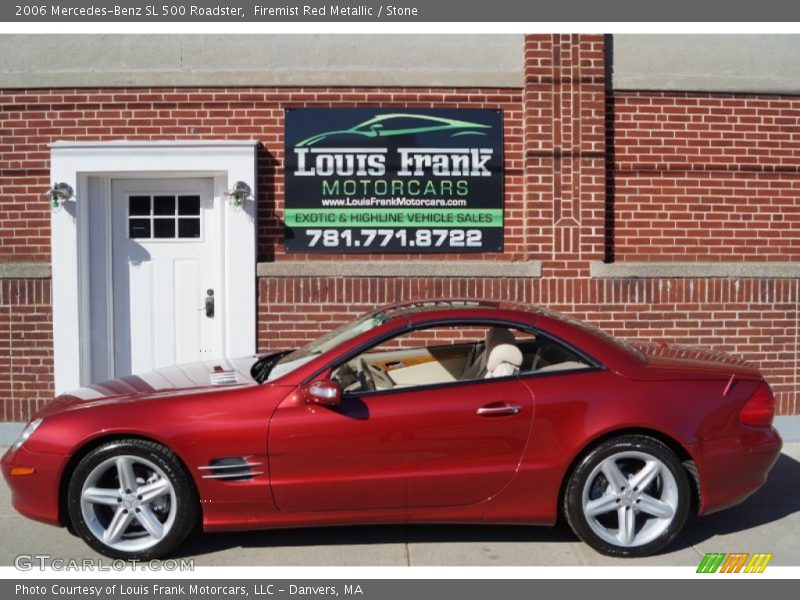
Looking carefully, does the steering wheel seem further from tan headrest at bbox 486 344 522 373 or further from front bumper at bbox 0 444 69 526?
front bumper at bbox 0 444 69 526

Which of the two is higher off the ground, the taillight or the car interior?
the car interior

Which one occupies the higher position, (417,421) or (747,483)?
(417,421)

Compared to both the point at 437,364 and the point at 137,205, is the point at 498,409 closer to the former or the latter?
the point at 437,364

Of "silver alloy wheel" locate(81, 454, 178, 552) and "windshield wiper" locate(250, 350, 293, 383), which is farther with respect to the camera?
"windshield wiper" locate(250, 350, 293, 383)

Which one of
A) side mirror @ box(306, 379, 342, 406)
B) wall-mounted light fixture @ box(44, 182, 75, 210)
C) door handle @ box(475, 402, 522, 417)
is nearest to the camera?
side mirror @ box(306, 379, 342, 406)

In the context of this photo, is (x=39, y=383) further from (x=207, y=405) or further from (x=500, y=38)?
(x=500, y=38)

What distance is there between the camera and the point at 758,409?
4.97 metres

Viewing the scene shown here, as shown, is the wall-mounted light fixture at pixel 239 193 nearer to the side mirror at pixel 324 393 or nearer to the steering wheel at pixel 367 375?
the steering wheel at pixel 367 375

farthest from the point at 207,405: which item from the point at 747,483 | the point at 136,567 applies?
the point at 747,483

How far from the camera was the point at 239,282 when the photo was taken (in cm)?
799

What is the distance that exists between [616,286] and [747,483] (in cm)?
338

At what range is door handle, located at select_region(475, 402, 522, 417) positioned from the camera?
471cm

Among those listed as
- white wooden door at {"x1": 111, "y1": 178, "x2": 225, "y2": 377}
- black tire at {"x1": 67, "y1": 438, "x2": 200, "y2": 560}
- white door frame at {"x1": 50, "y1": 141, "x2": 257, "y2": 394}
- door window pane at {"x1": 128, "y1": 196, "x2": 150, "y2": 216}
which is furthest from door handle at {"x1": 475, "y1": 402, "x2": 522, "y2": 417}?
door window pane at {"x1": 128, "y1": 196, "x2": 150, "y2": 216}

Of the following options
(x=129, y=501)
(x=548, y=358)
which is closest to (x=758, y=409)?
(x=548, y=358)
